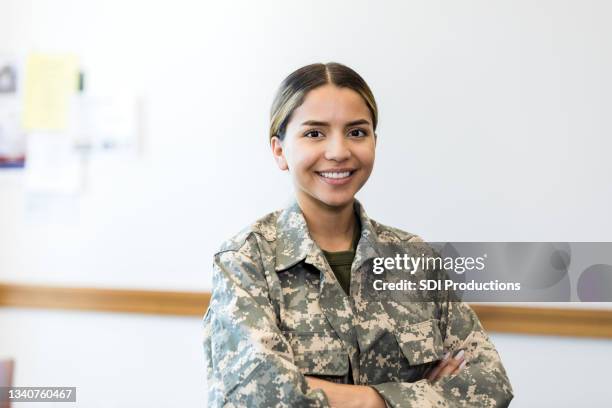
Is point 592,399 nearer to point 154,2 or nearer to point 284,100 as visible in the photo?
point 284,100

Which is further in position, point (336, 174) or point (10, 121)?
point (10, 121)

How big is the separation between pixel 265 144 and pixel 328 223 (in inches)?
29.9

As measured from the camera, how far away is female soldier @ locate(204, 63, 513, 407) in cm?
125

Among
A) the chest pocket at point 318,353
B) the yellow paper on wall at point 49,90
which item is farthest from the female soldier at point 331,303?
the yellow paper on wall at point 49,90

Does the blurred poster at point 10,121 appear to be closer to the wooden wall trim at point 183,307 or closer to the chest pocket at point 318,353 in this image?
the wooden wall trim at point 183,307

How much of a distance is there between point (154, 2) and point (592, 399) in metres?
1.78

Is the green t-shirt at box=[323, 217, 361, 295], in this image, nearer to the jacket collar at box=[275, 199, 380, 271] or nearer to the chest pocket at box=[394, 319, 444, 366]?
the jacket collar at box=[275, 199, 380, 271]

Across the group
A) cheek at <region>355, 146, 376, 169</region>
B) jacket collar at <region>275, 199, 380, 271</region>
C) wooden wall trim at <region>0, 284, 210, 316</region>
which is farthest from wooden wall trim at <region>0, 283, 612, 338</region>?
cheek at <region>355, 146, 376, 169</region>

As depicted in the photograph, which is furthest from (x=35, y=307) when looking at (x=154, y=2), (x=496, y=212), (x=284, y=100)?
(x=496, y=212)

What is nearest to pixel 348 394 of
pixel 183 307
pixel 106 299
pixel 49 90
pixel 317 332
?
pixel 317 332

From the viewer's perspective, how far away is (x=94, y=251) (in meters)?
2.26

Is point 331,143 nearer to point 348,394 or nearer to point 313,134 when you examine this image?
point 313,134

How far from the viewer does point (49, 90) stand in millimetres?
2314

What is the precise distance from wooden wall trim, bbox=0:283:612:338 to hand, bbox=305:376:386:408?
2.65 feet
